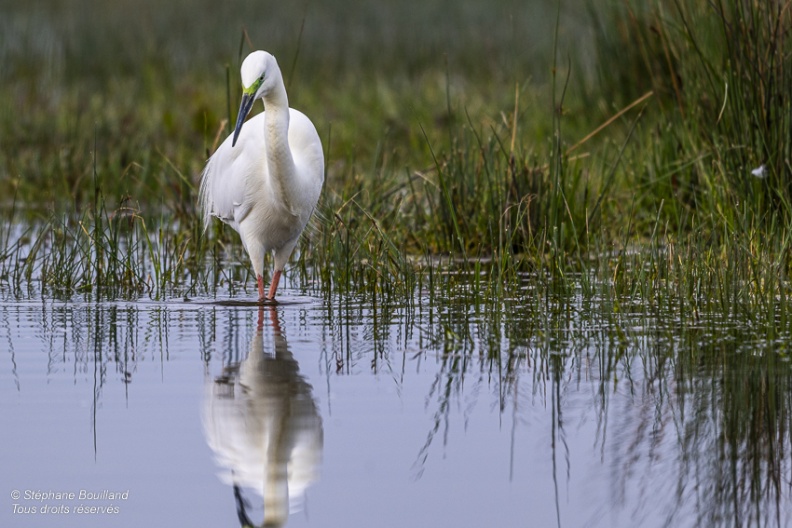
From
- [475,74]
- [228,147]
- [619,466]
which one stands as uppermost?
[475,74]

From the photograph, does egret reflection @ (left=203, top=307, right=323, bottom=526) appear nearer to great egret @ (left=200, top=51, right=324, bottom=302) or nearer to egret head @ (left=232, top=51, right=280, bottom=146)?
egret head @ (left=232, top=51, right=280, bottom=146)

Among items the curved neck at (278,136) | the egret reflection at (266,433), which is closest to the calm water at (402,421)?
the egret reflection at (266,433)

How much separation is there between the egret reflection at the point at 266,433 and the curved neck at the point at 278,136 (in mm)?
1532

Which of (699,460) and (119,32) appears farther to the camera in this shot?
(119,32)

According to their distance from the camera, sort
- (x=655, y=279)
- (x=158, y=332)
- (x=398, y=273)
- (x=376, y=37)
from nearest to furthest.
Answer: (x=158, y=332) → (x=655, y=279) → (x=398, y=273) → (x=376, y=37)

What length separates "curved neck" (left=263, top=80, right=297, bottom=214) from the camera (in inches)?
237

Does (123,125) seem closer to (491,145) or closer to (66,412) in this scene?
(491,145)

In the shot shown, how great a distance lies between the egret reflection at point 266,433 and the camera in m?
3.28

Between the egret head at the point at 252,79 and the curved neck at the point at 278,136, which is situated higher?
the egret head at the point at 252,79

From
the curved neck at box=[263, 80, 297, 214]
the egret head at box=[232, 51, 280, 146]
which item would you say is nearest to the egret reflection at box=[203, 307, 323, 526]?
the egret head at box=[232, 51, 280, 146]

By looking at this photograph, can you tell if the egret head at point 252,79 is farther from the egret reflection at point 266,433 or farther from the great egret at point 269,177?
the egret reflection at point 266,433

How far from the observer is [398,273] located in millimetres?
6164

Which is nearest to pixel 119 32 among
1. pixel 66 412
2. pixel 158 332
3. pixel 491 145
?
pixel 491 145

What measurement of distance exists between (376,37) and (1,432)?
13573 mm
